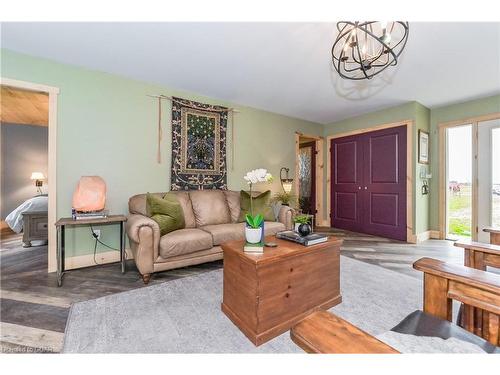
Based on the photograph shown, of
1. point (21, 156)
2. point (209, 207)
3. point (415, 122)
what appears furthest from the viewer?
point (21, 156)

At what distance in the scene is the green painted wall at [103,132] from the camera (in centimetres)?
268

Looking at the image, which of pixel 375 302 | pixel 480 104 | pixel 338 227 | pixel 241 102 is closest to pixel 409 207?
pixel 338 227

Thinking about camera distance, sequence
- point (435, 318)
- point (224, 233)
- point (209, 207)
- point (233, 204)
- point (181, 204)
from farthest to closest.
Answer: point (233, 204)
point (209, 207)
point (181, 204)
point (224, 233)
point (435, 318)

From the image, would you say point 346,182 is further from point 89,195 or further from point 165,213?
point 89,195

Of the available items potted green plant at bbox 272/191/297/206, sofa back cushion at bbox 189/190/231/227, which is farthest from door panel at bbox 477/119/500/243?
sofa back cushion at bbox 189/190/231/227

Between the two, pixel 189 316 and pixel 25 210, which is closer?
pixel 189 316

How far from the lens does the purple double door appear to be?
4078mm

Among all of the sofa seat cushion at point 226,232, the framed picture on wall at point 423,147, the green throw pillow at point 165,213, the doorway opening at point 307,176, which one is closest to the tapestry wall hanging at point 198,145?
the green throw pillow at point 165,213

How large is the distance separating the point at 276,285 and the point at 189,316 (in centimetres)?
75

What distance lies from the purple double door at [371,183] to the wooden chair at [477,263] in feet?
9.42

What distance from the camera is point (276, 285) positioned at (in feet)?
4.95

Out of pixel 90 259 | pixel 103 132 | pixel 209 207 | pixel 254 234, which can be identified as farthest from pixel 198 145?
pixel 254 234

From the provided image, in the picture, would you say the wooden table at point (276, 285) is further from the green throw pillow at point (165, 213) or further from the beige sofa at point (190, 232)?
the green throw pillow at point (165, 213)

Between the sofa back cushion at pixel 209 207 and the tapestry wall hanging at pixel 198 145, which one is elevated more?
the tapestry wall hanging at pixel 198 145
